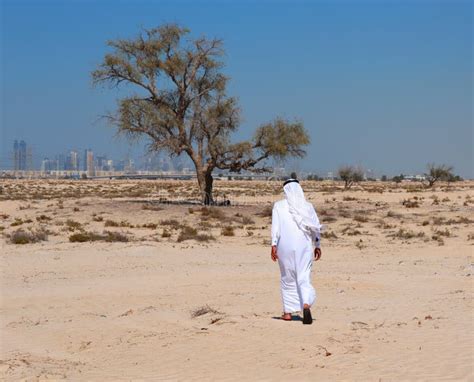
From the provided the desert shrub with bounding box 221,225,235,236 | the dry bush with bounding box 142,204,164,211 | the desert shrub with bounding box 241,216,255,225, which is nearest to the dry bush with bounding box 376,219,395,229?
the desert shrub with bounding box 241,216,255,225

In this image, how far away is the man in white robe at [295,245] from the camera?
426 inches

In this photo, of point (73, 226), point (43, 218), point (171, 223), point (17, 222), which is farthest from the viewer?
point (43, 218)

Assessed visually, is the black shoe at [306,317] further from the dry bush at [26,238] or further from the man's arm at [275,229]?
the dry bush at [26,238]

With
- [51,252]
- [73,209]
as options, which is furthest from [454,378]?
[73,209]

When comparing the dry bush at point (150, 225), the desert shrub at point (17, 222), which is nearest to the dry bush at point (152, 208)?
the dry bush at point (150, 225)

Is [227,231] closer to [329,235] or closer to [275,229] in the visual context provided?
[329,235]

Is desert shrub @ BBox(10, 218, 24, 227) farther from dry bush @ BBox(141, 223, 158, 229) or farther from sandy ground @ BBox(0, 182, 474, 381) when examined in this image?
sandy ground @ BBox(0, 182, 474, 381)

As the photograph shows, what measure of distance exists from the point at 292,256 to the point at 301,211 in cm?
67

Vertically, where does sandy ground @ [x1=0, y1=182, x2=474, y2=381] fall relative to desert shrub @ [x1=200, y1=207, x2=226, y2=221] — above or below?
below

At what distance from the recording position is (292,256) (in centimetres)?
1084

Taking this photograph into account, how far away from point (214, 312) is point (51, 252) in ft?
36.9

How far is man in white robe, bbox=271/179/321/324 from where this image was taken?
35.5ft

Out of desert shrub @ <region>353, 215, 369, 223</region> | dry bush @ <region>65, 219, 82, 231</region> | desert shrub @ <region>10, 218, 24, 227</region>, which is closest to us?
dry bush @ <region>65, 219, 82, 231</region>

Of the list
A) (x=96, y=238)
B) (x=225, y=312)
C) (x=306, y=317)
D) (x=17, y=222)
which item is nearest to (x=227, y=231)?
(x=96, y=238)
